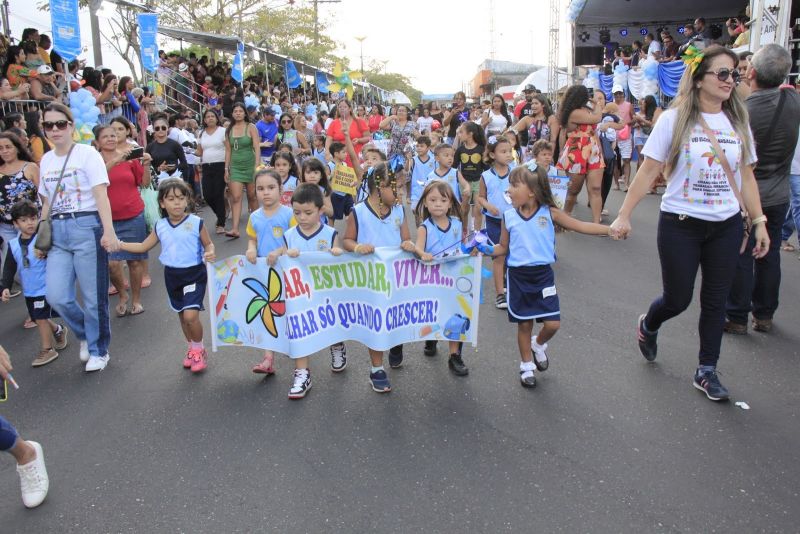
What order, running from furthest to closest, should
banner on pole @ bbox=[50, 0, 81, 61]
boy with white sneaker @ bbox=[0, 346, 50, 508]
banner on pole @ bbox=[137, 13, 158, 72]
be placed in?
banner on pole @ bbox=[137, 13, 158, 72] < banner on pole @ bbox=[50, 0, 81, 61] < boy with white sneaker @ bbox=[0, 346, 50, 508]

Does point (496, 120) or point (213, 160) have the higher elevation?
point (496, 120)

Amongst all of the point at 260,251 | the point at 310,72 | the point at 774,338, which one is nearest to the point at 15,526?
the point at 260,251

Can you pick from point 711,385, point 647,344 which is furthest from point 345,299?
point 711,385

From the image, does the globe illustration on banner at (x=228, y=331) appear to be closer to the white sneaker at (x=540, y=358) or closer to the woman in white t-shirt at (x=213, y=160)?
the white sneaker at (x=540, y=358)

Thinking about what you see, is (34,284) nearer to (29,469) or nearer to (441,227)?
(29,469)

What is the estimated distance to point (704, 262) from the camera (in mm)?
4000

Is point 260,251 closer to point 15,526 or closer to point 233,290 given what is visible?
point 233,290

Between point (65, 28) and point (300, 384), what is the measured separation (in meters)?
7.73

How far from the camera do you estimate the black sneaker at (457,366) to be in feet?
15.1

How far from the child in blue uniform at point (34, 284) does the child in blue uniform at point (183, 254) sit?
1.13 metres

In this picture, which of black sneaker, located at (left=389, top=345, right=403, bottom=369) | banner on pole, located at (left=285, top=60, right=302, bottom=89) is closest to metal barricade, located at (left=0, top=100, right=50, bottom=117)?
black sneaker, located at (left=389, top=345, right=403, bottom=369)

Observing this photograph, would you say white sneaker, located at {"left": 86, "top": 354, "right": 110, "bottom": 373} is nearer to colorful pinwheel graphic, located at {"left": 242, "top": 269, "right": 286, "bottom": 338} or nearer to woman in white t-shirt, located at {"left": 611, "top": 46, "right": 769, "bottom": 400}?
colorful pinwheel graphic, located at {"left": 242, "top": 269, "right": 286, "bottom": 338}

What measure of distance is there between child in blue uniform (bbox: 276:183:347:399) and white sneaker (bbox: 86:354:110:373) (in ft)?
5.30

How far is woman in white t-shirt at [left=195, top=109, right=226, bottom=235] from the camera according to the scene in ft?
31.3
